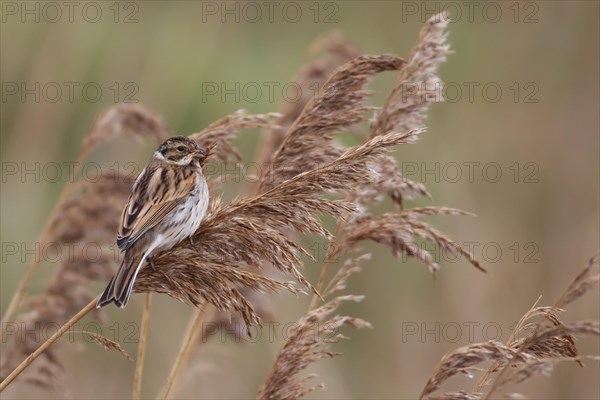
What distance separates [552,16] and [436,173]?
1533 millimetres

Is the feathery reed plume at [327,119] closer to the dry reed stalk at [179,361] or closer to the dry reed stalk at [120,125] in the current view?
the dry reed stalk at [179,361]

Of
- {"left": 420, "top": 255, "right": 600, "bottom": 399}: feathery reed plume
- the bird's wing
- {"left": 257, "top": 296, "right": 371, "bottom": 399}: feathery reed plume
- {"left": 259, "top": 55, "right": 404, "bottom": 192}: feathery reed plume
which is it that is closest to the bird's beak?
the bird's wing

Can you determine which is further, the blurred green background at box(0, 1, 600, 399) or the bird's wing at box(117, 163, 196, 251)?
the blurred green background at box(0, 1, 600, 399)

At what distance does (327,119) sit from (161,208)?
2.90 feet

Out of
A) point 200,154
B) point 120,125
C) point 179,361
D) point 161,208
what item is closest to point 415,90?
point 200,154

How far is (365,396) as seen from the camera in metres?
6.39

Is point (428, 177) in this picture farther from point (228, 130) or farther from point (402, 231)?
point (402, 231)

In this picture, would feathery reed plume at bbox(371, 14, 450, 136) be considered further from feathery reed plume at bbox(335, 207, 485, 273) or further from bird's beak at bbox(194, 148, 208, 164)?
bird's beak at bbox(194, 148, 208, 164)

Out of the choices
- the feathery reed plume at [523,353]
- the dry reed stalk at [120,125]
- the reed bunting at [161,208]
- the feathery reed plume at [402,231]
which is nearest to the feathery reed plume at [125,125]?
the dry reed stalk at [120,125]

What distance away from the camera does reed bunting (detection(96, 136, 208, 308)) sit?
3.35m

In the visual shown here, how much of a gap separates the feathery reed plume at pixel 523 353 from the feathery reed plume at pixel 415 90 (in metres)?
1.06

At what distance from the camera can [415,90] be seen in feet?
12.1

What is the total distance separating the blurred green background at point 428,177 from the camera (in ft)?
19.8

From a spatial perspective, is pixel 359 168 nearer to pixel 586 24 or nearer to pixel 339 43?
pixel 339 43
